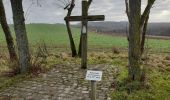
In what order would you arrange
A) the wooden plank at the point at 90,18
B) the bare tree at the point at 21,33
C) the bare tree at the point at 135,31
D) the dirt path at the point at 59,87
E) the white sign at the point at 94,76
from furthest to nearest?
the wooden plank at the point at 90,18, the bare tree at the point at 21,33, the bare tree at the point at 135,31, the dirt path at the point at 59,87, the white sign at the point at 94,76

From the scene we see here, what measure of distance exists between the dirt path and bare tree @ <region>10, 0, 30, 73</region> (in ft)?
2.73

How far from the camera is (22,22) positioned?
1169 centimetres

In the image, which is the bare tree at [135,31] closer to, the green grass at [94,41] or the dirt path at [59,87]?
the dirt path at [59,87]

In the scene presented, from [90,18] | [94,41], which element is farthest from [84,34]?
[94,41]

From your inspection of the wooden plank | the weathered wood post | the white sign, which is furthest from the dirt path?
the wooden plank

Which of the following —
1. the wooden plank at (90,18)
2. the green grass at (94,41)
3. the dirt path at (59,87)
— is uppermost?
the wooden plank at (90,18)

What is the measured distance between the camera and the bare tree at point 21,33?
11539 mm

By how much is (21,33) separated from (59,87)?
112 inches

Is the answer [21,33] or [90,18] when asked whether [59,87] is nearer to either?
[21,33]

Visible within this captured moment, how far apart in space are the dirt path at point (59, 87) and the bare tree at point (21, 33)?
833mm

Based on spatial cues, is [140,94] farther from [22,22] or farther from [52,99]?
[22,22]

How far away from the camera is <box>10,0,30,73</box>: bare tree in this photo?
37.9 ft

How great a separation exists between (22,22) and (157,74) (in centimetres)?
531

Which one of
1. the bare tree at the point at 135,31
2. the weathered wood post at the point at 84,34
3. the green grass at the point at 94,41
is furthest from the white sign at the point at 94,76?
the green grass at the point at 94,41
